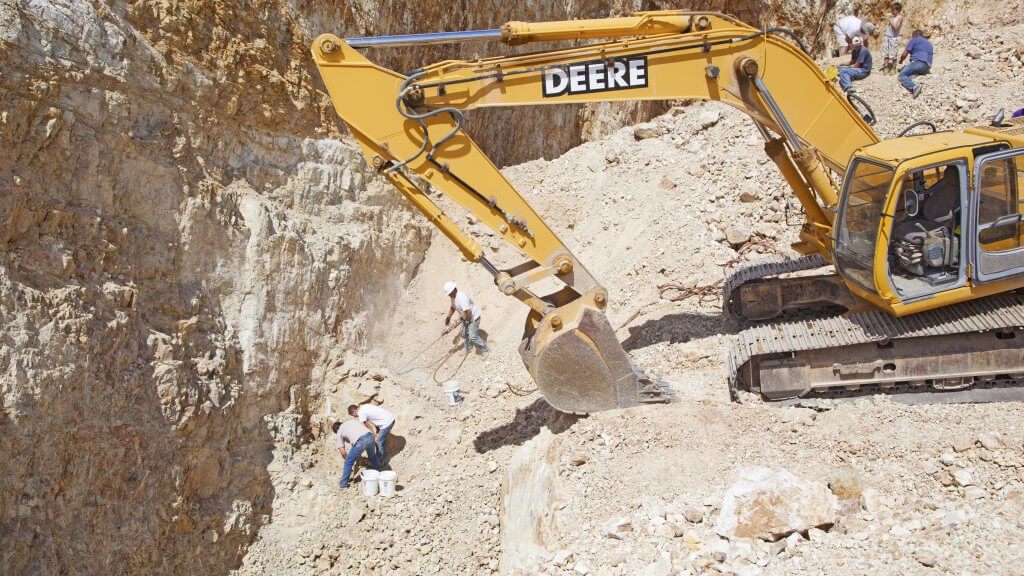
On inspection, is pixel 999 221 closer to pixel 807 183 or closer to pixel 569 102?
pixel 807 183

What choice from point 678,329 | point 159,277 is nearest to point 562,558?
point 678,329


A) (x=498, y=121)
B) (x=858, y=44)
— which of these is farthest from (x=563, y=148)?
(x=858, y=44)

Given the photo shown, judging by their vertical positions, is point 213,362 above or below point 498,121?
below

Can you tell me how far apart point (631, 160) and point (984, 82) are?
5.08 m

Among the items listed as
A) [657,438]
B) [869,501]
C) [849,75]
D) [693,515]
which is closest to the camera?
[869,501]

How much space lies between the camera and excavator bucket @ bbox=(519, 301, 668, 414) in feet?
22.2

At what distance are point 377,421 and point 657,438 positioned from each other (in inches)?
127

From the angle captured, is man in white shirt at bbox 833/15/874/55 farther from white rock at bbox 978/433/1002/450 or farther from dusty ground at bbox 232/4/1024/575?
white rock at bbox 978/433/1002/450

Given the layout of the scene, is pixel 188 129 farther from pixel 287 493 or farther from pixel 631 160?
pixel 631 160

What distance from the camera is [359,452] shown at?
827 cm

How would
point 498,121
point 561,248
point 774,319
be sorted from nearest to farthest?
point 561,248 → point 774,319 → point 498,121

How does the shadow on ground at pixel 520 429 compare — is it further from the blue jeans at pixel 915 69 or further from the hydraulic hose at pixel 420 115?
the blue jeans at pixel 915 69

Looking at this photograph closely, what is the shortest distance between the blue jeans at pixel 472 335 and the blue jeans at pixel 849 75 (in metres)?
7.04

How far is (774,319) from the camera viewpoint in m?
7.82
